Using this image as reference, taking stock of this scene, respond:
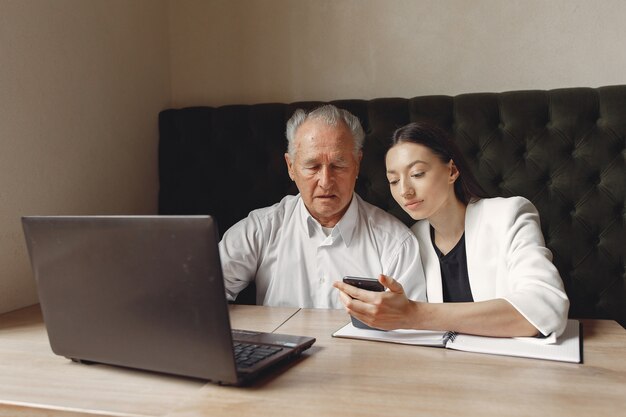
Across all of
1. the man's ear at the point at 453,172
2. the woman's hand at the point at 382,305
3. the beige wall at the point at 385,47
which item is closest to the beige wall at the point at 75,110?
the beige wall at the point at 385,47

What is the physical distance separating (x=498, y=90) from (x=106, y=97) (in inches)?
53.3

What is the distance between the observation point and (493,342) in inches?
42.5

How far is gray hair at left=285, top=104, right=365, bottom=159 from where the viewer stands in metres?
1.74

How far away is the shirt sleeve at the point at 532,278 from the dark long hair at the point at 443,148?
0.16 m

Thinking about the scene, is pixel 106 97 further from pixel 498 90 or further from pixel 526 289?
pixel 526 289

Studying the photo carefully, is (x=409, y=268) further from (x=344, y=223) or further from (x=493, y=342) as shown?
(x=493, y=342)

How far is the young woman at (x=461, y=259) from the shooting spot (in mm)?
1108

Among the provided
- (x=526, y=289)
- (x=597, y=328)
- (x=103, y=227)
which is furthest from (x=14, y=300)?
(x=597, y=328)

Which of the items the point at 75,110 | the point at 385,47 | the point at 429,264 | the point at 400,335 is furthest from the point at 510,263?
the point at 75,110

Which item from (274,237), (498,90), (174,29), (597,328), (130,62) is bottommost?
(597,328)

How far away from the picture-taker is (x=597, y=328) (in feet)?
3.97

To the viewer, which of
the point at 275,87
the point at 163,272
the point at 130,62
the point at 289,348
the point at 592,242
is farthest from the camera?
the point at 275,87

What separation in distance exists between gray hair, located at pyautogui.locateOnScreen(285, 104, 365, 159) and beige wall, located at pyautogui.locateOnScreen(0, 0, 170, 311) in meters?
0.65

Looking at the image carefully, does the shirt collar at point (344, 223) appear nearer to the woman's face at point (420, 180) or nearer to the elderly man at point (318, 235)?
the elderly man at point (318, 235)
